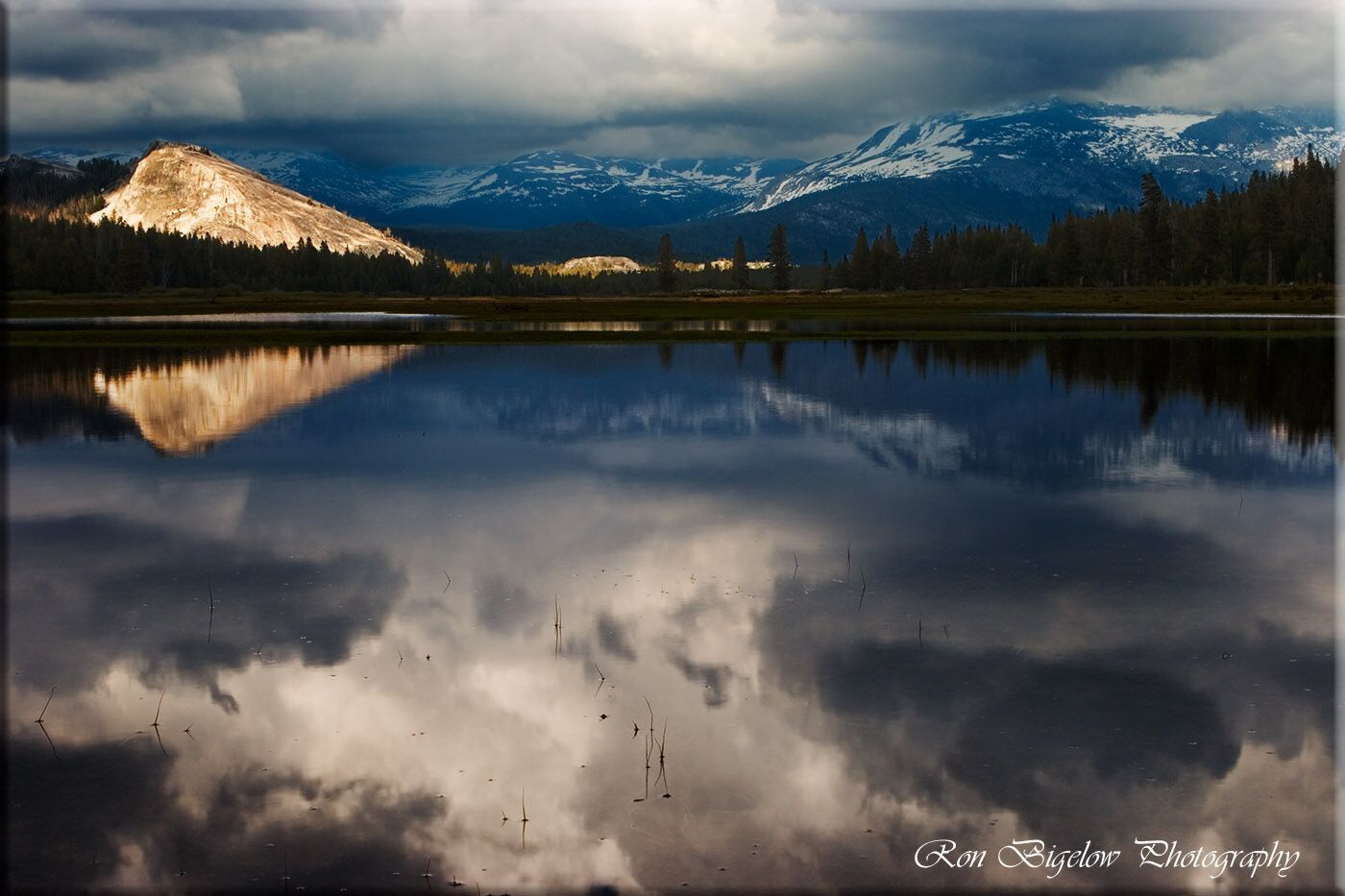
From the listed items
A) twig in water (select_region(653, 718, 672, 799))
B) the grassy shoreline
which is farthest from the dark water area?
the grassy shoreline

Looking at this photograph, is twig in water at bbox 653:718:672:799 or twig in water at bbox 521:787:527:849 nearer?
twig in water at bbox 521:787:527:849

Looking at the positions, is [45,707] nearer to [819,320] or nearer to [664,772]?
[664,772]

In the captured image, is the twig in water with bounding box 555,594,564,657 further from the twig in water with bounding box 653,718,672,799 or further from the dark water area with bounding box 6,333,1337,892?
the twig in water with bounding box 653,718,672,799

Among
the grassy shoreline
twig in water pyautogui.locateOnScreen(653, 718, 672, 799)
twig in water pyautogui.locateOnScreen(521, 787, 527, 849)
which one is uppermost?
the grassy shoreline

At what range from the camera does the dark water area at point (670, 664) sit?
11.3 metres

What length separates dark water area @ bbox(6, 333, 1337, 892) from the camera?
11336mm

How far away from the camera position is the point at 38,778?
12.6 metres

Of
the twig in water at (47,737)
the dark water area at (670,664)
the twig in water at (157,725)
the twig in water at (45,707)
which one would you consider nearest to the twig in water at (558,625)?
the dark water area at (670,664)

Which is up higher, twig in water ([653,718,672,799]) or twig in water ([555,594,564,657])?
twig in water ([555,594,564,657])

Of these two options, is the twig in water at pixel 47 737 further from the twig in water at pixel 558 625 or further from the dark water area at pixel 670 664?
the twig in water at pixel 558 625

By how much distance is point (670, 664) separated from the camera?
1593 centimetres

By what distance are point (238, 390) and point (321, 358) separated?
20.6 m

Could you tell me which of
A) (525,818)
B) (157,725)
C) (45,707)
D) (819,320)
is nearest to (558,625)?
(157,725)

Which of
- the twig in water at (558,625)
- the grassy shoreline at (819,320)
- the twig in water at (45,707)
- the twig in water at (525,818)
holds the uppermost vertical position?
the grassy shoreline at (819,320)
